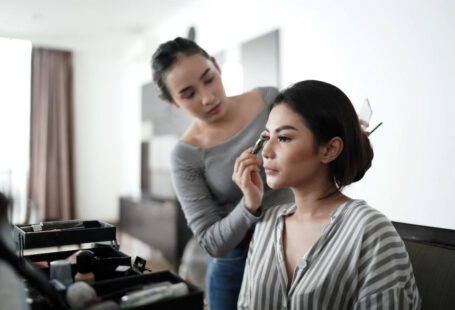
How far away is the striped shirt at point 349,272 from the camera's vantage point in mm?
714

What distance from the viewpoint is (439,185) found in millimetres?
1438

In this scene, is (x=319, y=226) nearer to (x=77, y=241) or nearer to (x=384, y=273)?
(x=384, y=273)

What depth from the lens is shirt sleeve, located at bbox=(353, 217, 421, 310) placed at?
2.30 ft

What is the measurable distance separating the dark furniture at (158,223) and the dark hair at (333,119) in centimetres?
209

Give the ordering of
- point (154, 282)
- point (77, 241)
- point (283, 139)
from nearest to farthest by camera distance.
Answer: point (154, 282) → point (77, 241) → point (283, 139)

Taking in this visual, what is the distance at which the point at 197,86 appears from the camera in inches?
40.6

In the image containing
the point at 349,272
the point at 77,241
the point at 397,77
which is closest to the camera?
the point at 77,241

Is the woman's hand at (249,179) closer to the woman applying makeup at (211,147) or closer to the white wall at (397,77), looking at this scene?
the woman applying makeup at (211,147)

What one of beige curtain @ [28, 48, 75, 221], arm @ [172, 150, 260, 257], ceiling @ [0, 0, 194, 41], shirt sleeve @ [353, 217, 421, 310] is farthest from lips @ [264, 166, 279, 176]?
beige curtain @ [28, 48, 75, 221]

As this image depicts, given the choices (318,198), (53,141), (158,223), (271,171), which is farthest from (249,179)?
(53,141)

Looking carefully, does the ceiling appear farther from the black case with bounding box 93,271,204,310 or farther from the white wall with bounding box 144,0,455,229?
the black case with bounding box 93,271,204,310

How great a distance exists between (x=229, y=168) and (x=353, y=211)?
37cm

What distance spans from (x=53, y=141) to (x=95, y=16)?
156cm

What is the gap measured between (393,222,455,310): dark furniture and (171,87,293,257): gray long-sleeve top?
0.38 m
